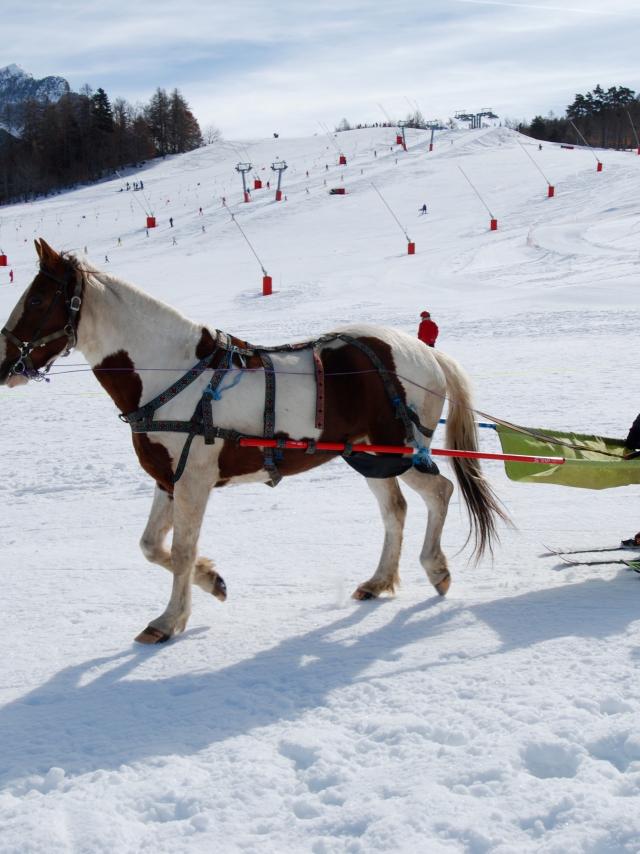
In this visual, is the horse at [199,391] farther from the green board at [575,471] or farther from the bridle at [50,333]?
the green board at [575,471]

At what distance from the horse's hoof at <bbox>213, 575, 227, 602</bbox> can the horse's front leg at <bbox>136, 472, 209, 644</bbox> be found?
0.37m

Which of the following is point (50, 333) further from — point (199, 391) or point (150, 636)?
point (150, 636)

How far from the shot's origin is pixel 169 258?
32625mm

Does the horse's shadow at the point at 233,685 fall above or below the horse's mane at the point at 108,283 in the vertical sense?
below

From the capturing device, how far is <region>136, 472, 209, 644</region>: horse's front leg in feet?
15.1

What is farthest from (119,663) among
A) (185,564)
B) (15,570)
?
(15,570)

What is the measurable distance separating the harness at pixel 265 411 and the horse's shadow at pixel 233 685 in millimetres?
899

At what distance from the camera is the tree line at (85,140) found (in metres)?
76.1

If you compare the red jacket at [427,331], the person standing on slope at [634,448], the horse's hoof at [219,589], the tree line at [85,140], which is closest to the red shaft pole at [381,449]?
the person standing on slope at [634,448]

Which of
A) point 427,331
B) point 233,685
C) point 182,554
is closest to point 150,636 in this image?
point 182,554

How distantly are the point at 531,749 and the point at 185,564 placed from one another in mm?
2209

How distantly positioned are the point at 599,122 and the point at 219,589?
9331 cm

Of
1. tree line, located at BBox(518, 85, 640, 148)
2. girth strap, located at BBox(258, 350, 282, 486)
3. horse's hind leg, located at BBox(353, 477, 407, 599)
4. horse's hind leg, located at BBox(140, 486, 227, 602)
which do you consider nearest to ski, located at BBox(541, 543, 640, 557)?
horse's hind leg, located at BBox(353, 477, 407, 599)

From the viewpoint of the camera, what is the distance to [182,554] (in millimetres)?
4648
